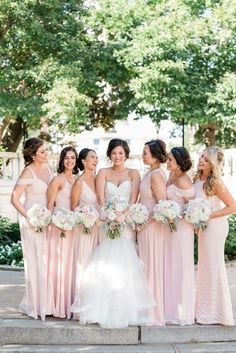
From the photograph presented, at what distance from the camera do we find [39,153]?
591 cm

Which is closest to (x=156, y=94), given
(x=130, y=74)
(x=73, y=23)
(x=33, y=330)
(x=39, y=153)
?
(x=130, y=74)

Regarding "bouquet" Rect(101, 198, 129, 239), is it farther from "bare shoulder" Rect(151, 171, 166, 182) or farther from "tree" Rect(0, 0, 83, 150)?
"tree" Rect(0, 0, 83, 150)

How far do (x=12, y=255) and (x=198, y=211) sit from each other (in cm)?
547

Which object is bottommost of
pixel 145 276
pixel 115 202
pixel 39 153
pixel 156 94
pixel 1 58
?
pixel 145 276

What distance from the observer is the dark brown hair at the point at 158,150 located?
227 inches

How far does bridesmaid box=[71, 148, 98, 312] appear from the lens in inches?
232

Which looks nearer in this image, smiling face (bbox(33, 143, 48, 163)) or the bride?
the bride

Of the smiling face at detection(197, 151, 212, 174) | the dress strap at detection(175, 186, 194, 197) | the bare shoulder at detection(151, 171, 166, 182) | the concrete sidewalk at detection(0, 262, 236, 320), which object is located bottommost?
the concrete sidewalk at detection(0, 262, 236, 320)

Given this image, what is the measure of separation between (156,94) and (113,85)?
1529mm

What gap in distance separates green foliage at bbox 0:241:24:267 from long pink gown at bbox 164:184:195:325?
177 inches

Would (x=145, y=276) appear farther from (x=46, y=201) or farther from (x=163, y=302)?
(x=46, y=201)

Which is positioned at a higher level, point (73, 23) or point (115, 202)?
point (73, 23)

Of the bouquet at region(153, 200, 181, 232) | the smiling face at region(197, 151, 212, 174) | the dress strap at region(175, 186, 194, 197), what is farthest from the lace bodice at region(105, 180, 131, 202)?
the smiling face at region(197, 151, 212, 174)

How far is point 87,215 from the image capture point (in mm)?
5652
